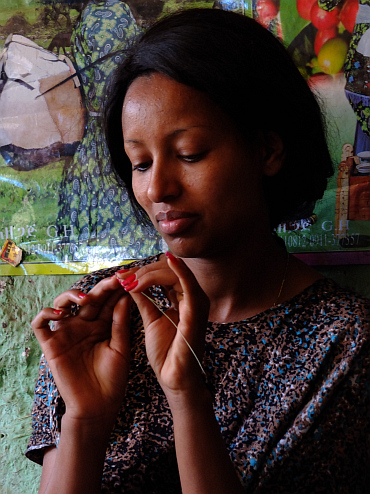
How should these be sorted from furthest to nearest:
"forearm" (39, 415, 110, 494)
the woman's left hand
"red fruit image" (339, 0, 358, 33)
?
"red fruit image" (339, 0, 358, 33)
"forearm" (39, 415, 110, 494)
the woman's left hand

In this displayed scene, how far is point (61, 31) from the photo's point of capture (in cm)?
134

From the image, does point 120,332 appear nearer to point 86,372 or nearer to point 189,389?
point 86,372

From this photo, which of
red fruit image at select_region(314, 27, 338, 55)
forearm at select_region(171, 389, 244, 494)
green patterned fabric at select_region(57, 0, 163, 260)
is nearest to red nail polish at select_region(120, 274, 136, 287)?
forearm at select_region(171, 389, 244, 494)

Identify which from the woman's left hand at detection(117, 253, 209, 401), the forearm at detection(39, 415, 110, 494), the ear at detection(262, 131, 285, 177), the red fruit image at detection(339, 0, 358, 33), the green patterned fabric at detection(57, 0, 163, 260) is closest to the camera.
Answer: the woman's left hand at detection(117, 253, 209, 401)

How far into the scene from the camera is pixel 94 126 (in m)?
1.36

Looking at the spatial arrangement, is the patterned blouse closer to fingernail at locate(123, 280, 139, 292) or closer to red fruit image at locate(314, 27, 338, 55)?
fingernail at locate(123, 280, 139, 292)

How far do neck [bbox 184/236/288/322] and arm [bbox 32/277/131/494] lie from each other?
237mm

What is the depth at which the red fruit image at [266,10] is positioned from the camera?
1.22 meters

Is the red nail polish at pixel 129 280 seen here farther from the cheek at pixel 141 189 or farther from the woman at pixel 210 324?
the cheek at pixel 141 189

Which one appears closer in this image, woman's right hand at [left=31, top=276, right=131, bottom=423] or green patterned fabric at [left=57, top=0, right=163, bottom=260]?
woman's right hand at [left=31, top=276, right=131, bottom=423]

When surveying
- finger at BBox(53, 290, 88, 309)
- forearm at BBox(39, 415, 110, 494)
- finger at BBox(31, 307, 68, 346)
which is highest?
finger at BBox(53, 290, 88, 309)

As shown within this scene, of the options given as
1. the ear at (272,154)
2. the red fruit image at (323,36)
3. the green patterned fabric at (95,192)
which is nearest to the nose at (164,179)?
the ear at (272,154)

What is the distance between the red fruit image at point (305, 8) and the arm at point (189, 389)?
A: 0.81 m

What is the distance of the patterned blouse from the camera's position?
92 cm
